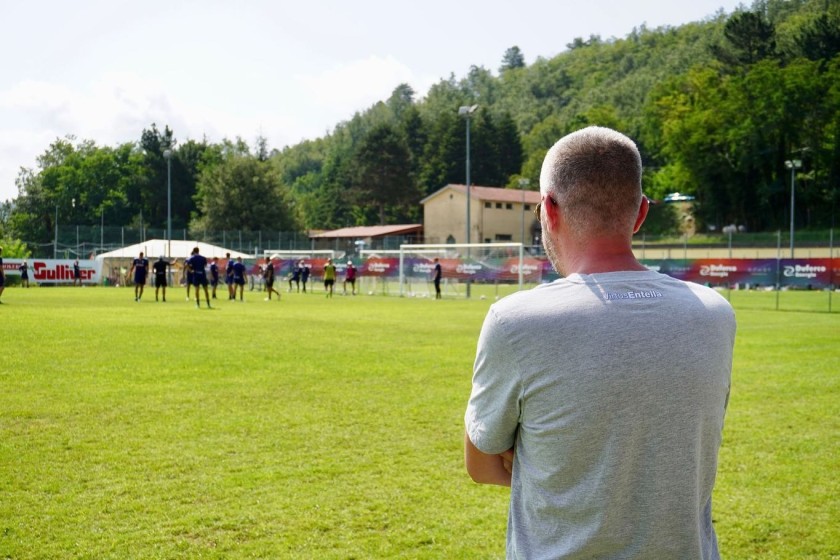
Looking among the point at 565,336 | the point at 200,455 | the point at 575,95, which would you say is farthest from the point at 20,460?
the point at 575,95

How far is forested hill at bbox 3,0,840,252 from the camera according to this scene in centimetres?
8062

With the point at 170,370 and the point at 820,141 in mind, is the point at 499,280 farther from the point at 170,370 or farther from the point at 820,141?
the point at 820,141

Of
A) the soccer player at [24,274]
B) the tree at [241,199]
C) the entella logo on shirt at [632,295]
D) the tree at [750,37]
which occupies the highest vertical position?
the tree at [750,37]

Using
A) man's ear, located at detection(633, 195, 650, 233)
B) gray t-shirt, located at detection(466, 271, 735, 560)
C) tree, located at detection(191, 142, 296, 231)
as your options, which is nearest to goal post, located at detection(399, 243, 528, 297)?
man's ear, located at detection(633, 195, 650, 233)

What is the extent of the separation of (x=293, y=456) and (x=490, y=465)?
206 inches

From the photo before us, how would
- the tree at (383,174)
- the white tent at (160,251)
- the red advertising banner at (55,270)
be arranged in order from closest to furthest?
1. the red advertising banner at (55,270)
2. the white tent at (160,251)
3. the tree at (383,174)

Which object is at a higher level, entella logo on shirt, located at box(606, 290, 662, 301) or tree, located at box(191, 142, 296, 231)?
tree, located at box(191, 142, 296, 231)

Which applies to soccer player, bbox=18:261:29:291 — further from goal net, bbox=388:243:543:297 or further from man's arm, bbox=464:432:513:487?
man's arm, bbox=464:432:513:487

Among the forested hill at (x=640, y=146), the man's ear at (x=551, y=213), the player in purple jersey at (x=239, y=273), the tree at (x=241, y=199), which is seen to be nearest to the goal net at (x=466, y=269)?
the player in purple jersey at (x=239, y=273)

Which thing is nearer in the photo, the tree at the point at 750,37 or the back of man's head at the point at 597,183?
the back of man's head at the point at 597,183

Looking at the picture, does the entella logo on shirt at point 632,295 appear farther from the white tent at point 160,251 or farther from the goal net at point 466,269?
the white tent at point 160,251

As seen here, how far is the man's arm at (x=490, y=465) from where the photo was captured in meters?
2.21

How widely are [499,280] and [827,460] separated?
104 feet

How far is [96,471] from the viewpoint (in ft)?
21.7
